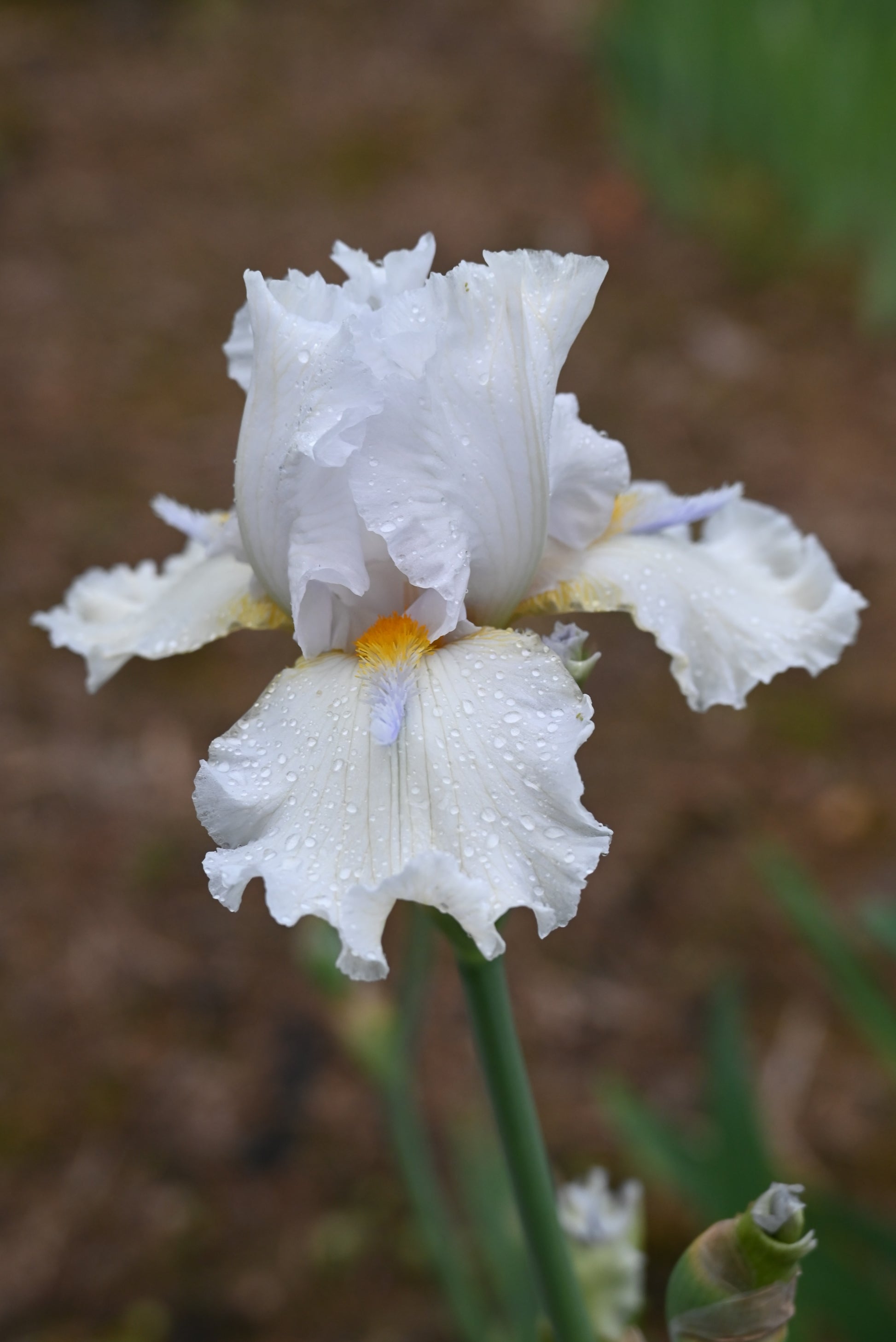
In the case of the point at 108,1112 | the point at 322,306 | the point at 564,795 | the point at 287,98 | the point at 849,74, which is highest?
the point at 287,98

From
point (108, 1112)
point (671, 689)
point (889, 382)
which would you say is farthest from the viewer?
point (889, 382)

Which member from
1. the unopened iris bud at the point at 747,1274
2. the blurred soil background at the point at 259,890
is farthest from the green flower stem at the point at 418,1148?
the unopened iris bud at the point at 747,1274

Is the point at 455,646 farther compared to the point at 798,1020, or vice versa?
the point at 798,1020

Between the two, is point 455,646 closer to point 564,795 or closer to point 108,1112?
point 564,795

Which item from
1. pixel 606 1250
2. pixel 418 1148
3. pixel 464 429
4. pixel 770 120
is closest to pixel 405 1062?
pixel 418 1148

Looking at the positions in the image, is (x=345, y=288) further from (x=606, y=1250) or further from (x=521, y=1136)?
(x=606, y=1250)

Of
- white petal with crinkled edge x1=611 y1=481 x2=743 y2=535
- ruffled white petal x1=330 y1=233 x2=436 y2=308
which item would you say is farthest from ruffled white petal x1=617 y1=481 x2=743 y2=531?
ruffled white petal x1=330 y1=233 x2=436 y2=308

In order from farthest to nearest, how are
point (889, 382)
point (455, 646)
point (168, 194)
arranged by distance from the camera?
point (168, 194)
point (889, 382)
point (455, 646)

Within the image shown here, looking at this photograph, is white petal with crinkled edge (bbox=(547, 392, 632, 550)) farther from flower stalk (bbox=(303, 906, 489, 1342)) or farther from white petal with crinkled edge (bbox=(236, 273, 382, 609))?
flower stalk (bbox=(303, 906, 489, 1342))

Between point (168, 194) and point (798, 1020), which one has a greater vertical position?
point (168, 194)

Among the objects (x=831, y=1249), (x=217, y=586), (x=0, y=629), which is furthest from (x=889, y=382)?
(x=217, y=586)
